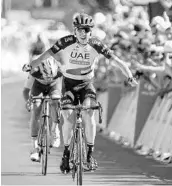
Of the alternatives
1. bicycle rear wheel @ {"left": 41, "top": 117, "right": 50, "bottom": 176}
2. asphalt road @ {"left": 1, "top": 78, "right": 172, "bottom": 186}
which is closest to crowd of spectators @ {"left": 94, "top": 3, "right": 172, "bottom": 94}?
asphalt road @ {"left": 1, "top": 78, "right": 172, "bottom": 186}

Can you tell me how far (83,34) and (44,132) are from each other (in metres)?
1.99

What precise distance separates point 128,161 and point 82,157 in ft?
11.5

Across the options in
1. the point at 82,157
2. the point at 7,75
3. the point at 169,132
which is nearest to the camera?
the point at 82,157

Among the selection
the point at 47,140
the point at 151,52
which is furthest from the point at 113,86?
the point at 47,140

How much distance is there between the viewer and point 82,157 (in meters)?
11.9

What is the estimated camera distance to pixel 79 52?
39.4 ft

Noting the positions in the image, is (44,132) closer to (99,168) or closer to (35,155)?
(35,155)

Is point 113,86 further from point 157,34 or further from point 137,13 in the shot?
point 157,34

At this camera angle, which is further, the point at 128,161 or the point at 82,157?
the point at 128,161

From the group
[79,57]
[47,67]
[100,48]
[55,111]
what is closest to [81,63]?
[79,57]

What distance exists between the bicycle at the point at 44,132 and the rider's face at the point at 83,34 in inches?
73.5

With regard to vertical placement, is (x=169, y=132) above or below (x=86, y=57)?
below

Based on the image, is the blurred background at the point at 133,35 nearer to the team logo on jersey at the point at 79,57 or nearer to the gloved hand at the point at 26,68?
the gloved hand at the point at 26,68

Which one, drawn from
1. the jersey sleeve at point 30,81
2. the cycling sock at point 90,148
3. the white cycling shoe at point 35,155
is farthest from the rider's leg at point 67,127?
the jersey sleeve at point 30,81
